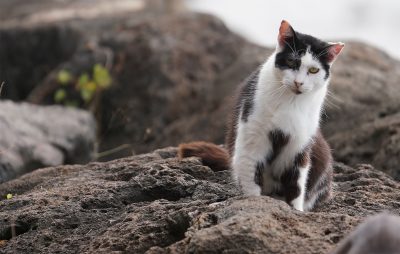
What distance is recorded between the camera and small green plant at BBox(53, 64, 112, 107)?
9.87 meters

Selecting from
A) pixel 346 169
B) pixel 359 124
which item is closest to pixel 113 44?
pixel 359 124

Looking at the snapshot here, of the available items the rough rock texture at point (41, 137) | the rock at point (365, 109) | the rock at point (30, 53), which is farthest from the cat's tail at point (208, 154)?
the rock at point (30, 53)

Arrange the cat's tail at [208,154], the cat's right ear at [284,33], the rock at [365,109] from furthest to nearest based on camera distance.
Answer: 1. the rock at [365,109]
2. the cat's tail at [208,154]
3. the cat's right ear at [284,33]

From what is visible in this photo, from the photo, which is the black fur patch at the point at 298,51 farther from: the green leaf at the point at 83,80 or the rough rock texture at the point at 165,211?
the green leaf at the point at 83,80

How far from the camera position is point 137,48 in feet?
34.6

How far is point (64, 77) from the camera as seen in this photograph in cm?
1016

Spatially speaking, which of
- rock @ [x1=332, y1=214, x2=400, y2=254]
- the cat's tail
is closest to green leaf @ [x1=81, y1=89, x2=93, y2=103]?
the cat's tail

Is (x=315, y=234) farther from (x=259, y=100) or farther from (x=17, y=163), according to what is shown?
(x=17, y=163)

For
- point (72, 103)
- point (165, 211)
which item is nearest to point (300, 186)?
point (165, 211)

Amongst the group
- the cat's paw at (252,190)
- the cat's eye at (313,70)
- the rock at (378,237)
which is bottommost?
the cat's paw at (252,190)

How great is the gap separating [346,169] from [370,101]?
8.38 ft

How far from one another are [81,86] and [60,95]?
42cm

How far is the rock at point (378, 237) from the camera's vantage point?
9.87 ft

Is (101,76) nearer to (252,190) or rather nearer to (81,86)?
(81,86)
